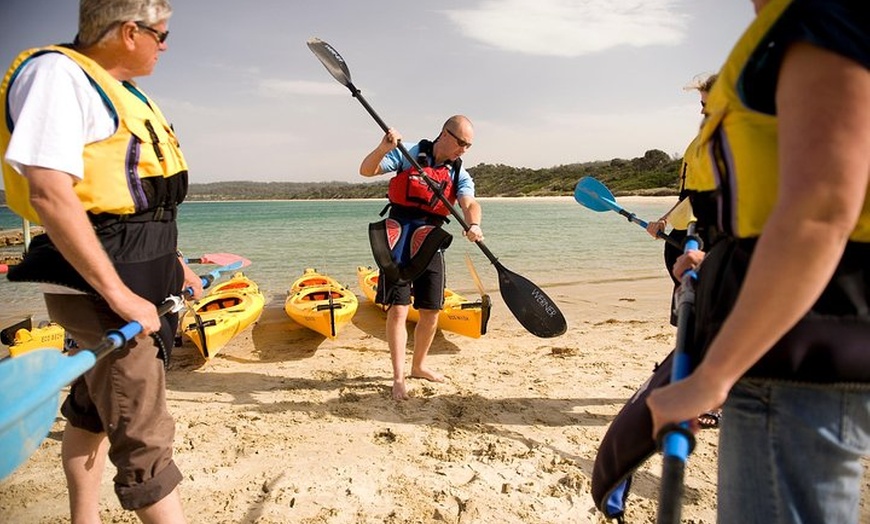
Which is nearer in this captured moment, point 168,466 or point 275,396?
point 168,466

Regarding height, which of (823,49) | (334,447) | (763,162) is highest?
(823,49)

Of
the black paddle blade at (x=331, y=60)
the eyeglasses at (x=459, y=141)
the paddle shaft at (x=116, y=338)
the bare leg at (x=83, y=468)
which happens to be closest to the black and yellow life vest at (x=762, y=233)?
the paddle shaft at (x=116, y=338)

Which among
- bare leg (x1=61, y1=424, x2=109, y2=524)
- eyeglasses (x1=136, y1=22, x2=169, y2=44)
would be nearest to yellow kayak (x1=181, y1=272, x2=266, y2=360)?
bare leg (x1=61, y1=424, x2=109, y2=524)

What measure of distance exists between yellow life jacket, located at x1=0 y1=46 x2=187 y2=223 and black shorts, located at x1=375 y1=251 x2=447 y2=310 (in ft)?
6.65

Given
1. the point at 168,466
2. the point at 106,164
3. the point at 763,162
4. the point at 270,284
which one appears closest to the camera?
the point at 763,162

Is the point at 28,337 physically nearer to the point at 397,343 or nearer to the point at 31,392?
the point at 397,343

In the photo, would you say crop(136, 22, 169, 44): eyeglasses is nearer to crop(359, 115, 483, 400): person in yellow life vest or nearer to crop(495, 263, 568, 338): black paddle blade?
crop(359, 115, 483, 400): person in yellow life vest

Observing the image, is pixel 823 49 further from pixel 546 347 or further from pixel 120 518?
pixel 546 347

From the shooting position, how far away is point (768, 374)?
3.33 ft

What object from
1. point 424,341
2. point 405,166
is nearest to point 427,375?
point 424,341

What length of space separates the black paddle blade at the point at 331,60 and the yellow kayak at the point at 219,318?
2.57 m

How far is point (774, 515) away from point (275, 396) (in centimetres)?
360

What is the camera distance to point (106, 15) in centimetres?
179

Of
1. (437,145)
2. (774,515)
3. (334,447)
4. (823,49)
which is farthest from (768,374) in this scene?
(437,145)
